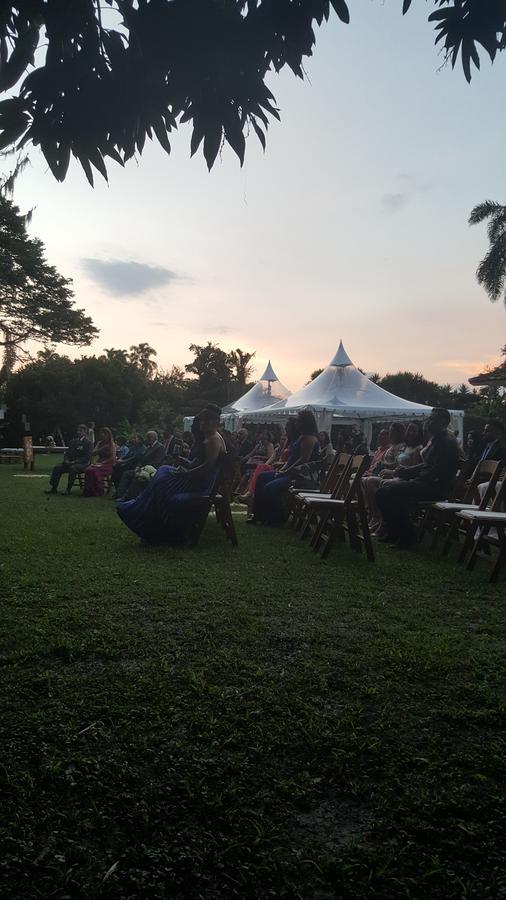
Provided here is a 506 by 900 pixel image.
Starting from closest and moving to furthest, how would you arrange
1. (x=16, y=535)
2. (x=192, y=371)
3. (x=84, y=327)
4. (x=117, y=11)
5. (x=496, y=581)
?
(x=117, y=11), (x=496, y=581), (x=16, y=535), (x=84, y=327), (x=192, y=371)

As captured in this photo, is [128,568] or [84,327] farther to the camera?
[84,327]

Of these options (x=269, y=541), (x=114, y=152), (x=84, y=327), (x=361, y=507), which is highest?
(x=84, y=327)

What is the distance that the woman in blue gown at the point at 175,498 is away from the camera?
7.40m

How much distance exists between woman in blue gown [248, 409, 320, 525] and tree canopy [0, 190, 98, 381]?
2877cm

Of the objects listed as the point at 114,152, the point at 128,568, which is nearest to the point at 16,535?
the point at 128,568

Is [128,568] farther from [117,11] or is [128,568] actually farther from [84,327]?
[84,327]

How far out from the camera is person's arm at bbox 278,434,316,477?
32.5 feet

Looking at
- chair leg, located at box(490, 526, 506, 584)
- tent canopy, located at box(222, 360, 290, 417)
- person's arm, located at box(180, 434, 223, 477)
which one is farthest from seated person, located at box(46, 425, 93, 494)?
tent canopy, located at box(222, 360, 290, 417)

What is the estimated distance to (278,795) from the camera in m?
A: 2.24

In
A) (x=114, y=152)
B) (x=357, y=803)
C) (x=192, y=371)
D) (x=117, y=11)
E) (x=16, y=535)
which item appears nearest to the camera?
(x=357, y=803)

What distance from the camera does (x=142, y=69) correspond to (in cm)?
267

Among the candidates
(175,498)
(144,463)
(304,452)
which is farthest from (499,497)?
(144,463)

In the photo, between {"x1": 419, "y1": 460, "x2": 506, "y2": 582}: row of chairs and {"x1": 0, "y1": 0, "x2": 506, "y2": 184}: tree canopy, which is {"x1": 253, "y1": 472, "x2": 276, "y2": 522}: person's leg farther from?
{"x1": 0, "y1": 0, "x2": 506, "y2": 184}: tree canopy

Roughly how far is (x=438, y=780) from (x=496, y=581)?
3888mm
